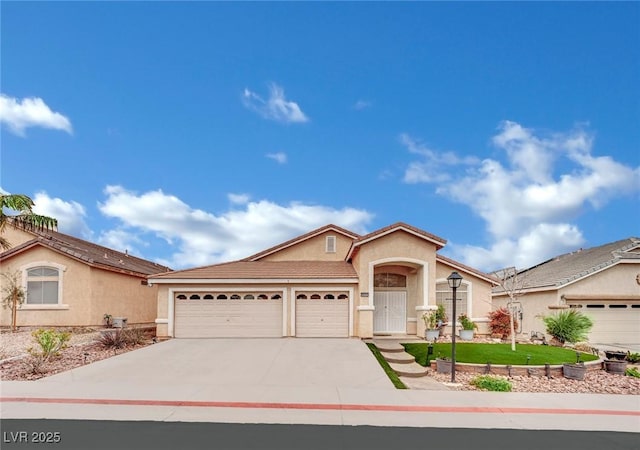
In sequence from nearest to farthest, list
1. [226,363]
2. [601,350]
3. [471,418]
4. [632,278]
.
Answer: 1. [471,418]
2. [226,363]
3. [601,350]
4. [632,278]

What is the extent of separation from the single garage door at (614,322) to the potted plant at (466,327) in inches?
241

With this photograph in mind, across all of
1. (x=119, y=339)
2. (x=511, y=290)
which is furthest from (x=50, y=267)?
(x=511, y=290)

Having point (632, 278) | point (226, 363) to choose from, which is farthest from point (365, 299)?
point (632, 278)

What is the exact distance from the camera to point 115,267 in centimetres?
2327

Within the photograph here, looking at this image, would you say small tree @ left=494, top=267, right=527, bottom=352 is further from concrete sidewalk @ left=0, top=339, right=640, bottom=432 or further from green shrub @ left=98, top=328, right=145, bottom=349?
green shrub @ left=98, top=328, right=145, bottom=349

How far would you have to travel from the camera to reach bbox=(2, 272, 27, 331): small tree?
827 inches

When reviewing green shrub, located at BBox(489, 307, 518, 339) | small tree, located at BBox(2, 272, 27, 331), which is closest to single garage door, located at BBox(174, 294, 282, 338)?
small tree, located at BBox(2, 272, 27, 331)

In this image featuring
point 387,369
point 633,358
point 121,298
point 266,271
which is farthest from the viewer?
point 121,298

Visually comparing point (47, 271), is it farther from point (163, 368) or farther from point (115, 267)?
point (163, 368)

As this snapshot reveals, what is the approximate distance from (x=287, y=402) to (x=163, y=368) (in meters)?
5.40

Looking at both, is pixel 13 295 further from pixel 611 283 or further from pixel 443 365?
pixel 611 283

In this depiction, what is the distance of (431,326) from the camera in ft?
63.1

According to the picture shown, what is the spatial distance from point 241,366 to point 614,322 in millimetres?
19127

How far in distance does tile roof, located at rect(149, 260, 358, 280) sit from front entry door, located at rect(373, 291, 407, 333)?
2.04m
